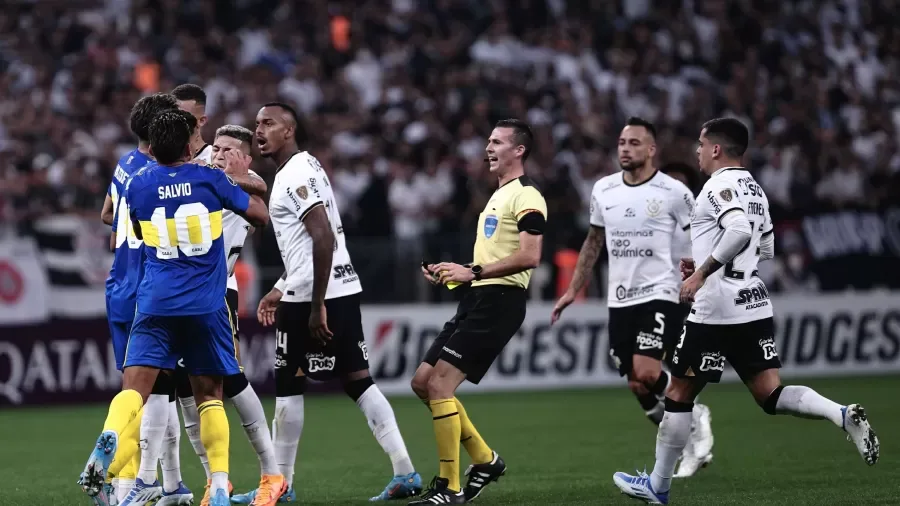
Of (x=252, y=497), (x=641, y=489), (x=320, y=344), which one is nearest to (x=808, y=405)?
(x=641, y=489)

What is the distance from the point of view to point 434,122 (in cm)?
2184

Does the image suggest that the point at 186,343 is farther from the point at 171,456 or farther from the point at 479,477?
the point at 479,477

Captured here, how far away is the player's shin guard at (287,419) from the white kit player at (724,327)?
8.10 ft

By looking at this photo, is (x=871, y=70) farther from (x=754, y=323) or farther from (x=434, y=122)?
(x=754, y=323)

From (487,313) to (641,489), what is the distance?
160cm

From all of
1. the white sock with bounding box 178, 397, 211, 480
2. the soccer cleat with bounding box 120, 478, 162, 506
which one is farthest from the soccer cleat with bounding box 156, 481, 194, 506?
the white sock with bounding box 178, 397, 211, 480

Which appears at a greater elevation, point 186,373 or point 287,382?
point 186,373

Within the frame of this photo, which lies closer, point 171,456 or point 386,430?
point 171,456

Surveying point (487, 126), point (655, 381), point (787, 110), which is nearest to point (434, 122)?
point (487, 126)

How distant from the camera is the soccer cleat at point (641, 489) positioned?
900 cm

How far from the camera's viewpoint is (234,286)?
966 centimetres

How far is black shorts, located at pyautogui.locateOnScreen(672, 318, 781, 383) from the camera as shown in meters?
8.91

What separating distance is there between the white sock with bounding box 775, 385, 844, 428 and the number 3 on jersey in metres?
3.98

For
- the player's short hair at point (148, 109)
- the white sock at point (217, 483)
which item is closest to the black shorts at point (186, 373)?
the white sock at point (217, 483)
